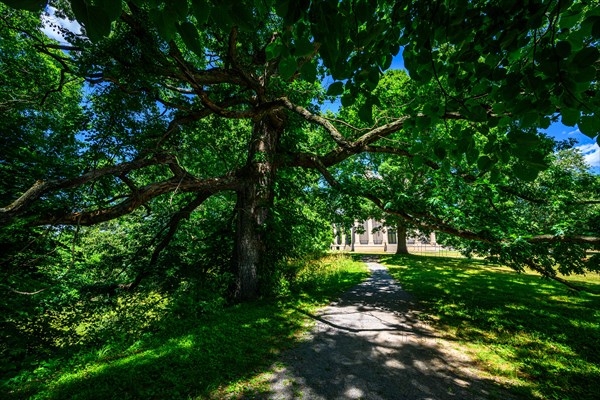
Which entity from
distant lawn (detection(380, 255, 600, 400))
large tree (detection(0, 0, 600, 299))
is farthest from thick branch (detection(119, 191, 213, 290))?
distant lawn (detection(380, 255, 600, 400))

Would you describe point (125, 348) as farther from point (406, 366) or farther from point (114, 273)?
point (406, 366)

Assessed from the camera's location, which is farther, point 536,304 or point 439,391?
point 536,304

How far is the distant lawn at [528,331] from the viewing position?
3596mm

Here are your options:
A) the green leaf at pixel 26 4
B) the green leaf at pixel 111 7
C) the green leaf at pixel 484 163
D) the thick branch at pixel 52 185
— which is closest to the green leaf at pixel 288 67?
the green leaf at pixel 111 7

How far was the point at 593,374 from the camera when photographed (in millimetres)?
3740

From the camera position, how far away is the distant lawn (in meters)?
3.60

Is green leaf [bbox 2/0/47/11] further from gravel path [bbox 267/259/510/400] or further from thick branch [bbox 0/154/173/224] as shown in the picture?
thick branch [bbox 0/154/173/224]

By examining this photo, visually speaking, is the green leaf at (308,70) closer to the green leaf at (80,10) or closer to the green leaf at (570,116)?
the green leaf at (80,10)

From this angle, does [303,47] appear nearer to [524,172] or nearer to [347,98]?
[347,98]

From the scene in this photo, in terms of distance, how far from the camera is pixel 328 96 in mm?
5715

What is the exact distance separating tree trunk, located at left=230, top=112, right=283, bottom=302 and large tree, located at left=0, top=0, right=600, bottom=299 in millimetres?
45

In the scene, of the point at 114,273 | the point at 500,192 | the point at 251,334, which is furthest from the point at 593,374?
the point at 114,273

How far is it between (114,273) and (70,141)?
13.1 ft

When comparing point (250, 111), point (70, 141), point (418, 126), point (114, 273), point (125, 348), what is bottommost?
point (125, 348)
